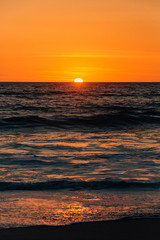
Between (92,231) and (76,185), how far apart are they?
1.96 meters

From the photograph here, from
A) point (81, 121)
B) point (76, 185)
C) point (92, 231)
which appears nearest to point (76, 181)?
point (76, 185)

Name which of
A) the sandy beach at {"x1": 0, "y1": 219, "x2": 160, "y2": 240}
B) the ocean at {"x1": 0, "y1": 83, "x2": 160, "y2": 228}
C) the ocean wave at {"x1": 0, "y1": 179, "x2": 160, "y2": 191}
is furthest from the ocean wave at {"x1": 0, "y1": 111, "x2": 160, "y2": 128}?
the sandy beach at {"x1": 0, "y1": 219, "x2": 160, "y2": 240}

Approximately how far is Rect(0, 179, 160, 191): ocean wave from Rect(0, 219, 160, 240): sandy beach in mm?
1614

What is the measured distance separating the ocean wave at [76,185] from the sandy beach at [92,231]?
1614 millimetres

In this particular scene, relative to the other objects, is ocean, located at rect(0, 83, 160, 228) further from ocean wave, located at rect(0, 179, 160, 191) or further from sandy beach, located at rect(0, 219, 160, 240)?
sandy beach, located at rect(0, 219, 160, 240)

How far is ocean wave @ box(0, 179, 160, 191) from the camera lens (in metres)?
5.97

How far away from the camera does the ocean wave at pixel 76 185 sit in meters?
5.97

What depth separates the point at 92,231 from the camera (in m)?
4.20

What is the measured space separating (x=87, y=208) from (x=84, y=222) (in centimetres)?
52

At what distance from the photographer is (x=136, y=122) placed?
2034 centimetres

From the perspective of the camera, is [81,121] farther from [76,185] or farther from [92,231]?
[92,231]

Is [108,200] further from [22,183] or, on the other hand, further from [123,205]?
[22,183]

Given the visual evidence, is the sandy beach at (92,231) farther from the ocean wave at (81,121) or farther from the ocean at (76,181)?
the ocean wave at (81,121)

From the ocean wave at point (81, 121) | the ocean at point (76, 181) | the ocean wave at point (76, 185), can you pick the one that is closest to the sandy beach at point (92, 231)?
the ocean at point (76, 181)
